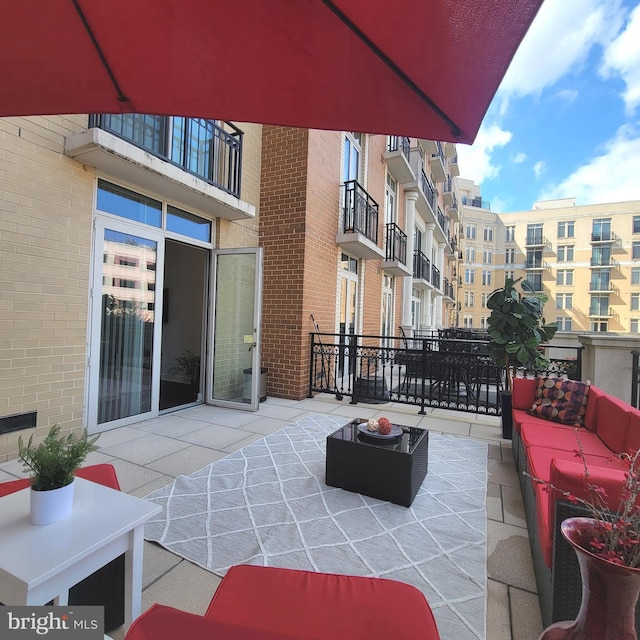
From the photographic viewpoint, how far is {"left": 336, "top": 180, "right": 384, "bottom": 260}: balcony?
260 inches

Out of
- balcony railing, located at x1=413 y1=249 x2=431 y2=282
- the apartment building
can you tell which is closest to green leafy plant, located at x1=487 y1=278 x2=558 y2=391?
the apartment building

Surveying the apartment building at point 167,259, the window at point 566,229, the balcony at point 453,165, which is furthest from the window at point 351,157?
the window at point 566,229

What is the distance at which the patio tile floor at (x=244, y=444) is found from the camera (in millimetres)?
1684

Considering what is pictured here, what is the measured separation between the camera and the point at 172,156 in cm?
445

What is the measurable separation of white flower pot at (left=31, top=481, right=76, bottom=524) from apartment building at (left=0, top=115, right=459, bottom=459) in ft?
8.33

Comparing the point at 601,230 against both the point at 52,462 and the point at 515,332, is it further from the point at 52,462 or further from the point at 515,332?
the point at 52,462

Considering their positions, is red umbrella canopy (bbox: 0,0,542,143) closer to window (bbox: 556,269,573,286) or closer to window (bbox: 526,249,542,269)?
window (bbox: 526,249,542,269)

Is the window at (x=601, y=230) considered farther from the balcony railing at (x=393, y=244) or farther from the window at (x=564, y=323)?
the balcony railing at (x=393, y=244)

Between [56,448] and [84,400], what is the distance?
287cm

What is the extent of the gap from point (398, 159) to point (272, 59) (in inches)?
343

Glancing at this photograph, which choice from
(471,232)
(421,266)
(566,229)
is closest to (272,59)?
(421,266)

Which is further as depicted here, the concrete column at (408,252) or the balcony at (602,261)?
the balcony at (602,261)

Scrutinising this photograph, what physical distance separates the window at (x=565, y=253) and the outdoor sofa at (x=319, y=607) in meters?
39.1

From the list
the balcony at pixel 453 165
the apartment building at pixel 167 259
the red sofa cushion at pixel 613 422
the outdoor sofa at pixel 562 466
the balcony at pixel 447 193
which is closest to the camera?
the outdoor sofa at pixel 562 466
